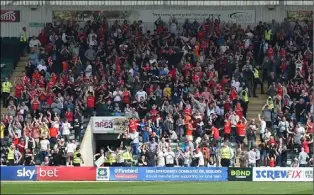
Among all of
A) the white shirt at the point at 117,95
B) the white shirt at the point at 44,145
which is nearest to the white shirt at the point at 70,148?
the white shirt at the point at 44,145

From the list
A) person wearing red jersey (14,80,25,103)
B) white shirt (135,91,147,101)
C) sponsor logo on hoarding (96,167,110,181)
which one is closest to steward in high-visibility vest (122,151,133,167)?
sponsor logo on hoarding (96,167,110,181)

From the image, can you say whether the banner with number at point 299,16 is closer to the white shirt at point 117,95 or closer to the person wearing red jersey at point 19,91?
the white shirt at point 117,95

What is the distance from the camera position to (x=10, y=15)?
2111 inches

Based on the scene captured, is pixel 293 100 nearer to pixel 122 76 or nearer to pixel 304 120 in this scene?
pixel 304 120

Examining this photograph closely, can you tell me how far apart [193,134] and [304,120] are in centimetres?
569

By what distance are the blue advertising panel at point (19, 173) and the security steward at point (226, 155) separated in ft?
27.7

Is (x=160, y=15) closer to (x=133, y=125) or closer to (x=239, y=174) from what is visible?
(x=133, y=125)

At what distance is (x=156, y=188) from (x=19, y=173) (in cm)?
801

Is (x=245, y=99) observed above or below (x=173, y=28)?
below

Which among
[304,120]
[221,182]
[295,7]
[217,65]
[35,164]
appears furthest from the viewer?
[295,7]

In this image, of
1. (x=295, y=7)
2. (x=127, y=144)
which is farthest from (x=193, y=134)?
(x=295, y=7)

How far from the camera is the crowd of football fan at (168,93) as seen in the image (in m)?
42.4

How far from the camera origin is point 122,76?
47938 millimetres

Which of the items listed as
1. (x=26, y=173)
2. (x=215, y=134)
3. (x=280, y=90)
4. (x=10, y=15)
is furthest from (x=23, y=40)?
(x=280, y=90)
